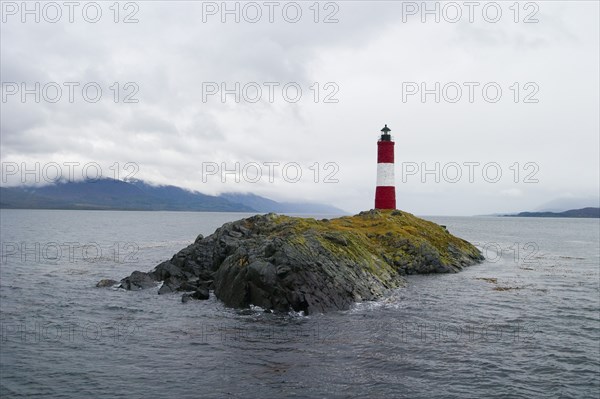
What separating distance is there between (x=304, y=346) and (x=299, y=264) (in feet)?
32.3

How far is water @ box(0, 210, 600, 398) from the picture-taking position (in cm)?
1903

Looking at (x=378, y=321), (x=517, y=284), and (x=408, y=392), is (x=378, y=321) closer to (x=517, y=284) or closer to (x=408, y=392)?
(x=408, y=392)

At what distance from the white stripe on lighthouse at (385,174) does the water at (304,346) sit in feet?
106

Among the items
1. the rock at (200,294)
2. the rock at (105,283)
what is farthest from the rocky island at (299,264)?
the rock at (105,283)

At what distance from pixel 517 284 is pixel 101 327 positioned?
37716 mm

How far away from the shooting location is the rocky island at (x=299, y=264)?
109 ft

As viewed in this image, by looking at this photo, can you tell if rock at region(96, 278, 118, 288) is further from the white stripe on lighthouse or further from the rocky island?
the white stripe on lighthouse

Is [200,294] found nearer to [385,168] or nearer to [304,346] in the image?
[304,346]

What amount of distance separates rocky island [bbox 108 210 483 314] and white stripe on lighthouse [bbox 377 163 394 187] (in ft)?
39.8

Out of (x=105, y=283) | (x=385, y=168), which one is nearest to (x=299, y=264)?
(x=105, y=283)

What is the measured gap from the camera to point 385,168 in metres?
70.8

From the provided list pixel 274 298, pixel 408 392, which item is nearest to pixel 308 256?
pixel 274 298

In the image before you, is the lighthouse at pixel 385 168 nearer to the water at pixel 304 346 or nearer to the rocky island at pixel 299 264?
the rocky island at pixel 299 264

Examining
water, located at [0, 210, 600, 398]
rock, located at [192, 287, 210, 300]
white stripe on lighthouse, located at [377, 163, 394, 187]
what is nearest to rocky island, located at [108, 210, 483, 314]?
rock, located at [192, 287, 210, 300]
